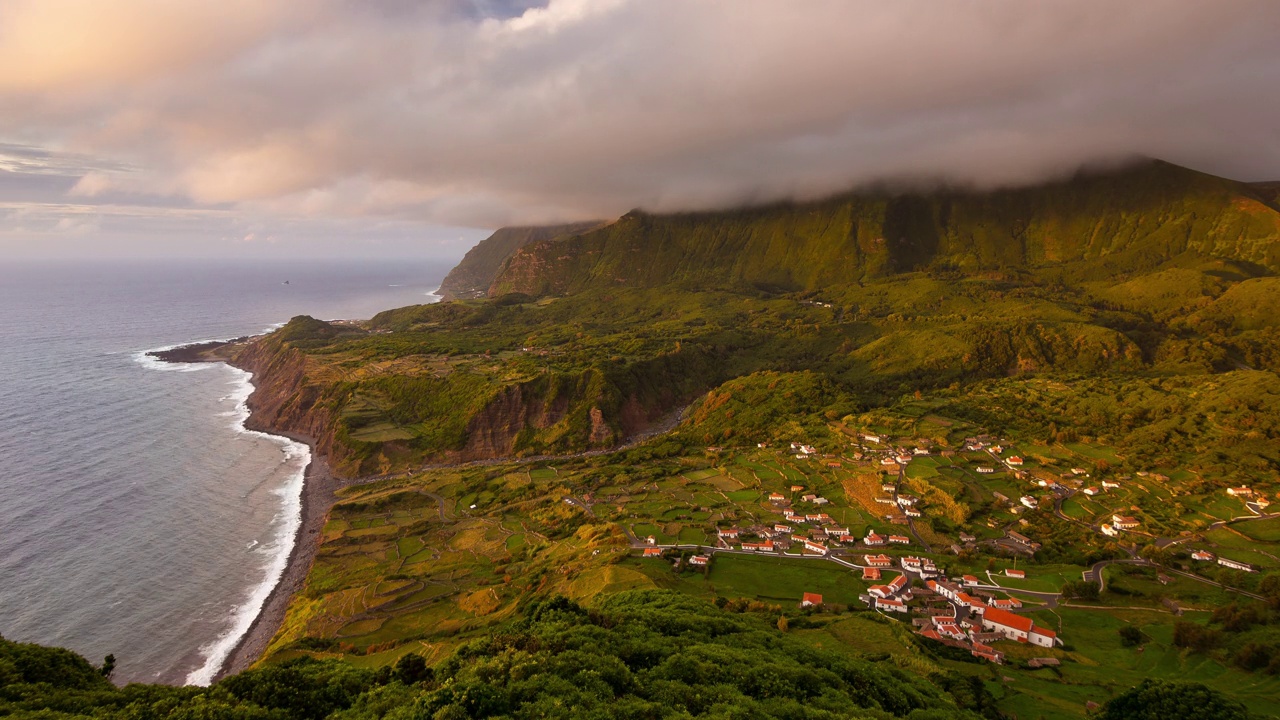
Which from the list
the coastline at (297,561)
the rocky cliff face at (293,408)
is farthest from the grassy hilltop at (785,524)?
the coastline at (297,561)

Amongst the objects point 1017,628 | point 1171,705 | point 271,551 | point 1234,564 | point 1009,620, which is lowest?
point 1234,564

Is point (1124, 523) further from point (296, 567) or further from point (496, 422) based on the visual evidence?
point (496, 422)

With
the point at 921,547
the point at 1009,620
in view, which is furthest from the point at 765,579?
the point at 1009,620

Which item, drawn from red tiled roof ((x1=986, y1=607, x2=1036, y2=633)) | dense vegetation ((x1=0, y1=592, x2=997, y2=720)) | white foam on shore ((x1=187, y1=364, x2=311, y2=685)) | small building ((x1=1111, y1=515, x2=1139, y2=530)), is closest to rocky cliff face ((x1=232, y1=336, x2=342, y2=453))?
white foam on shore ((x1=187, y1=364, x2=311, y2=685))

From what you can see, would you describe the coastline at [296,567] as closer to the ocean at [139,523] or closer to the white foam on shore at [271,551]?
the white foam on shore at [271,551]

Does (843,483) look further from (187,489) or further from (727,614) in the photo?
(187,489)

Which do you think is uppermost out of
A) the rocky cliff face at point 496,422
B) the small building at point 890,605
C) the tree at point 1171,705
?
the rocky cliff face at point 496,422

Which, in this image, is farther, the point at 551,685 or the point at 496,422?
the point at 496,422
